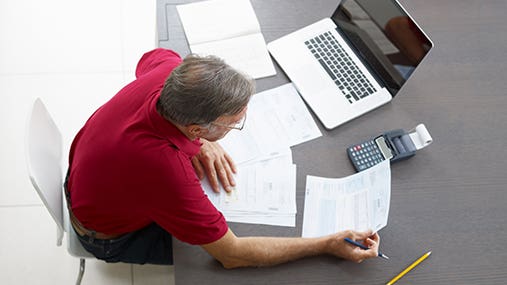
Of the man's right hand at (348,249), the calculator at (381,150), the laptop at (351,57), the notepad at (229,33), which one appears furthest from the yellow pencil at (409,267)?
the notepad at (229,33)

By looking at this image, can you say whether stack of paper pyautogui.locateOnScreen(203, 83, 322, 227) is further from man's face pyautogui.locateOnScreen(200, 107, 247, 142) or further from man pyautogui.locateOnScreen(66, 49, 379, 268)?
man's face pyautogui.locateOnScreen(200, 107, 247, 142)

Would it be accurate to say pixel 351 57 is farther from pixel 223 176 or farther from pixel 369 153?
pixel 223 176

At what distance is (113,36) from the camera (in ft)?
8.25

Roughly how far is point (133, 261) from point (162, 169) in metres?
0.51

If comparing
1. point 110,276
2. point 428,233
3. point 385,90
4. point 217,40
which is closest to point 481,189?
point 428,233

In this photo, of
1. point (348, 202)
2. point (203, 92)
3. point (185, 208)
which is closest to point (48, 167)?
point (185, 208)

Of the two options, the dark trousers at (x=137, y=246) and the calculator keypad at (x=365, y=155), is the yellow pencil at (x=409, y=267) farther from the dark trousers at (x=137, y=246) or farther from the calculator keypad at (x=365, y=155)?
the dark trousers at (x=137, y=246)

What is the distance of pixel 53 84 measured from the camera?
7.76 feet

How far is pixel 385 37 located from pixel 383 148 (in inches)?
13.3

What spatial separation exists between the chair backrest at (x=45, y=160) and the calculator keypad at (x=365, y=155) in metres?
0.85

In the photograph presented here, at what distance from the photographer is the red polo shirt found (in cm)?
123

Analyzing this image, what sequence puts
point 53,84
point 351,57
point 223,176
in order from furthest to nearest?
point 53,84 < point 351,57 < point 223,176

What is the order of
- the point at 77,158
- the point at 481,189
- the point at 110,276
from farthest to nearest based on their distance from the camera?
the point at 110,276 → the point at 481,189 → the point at 77,158

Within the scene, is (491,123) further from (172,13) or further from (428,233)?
(172,13)
